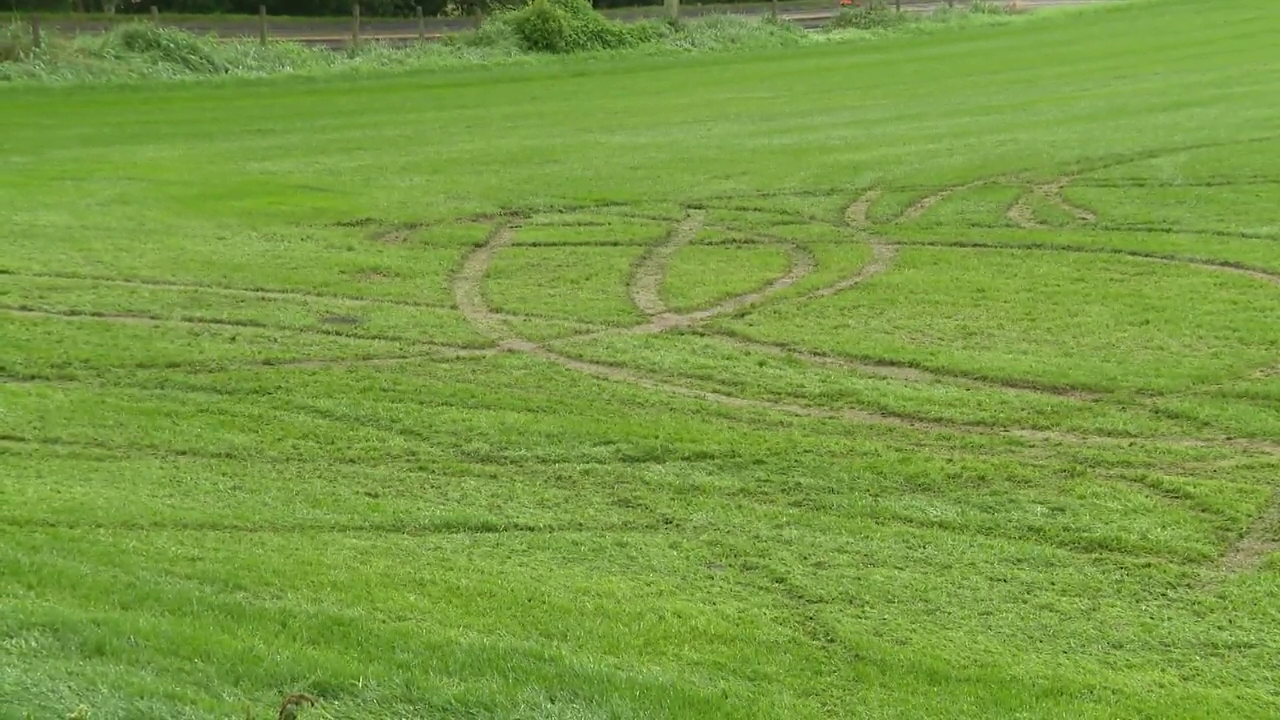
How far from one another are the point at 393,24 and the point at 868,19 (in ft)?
62.3

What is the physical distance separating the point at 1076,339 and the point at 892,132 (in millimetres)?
12750

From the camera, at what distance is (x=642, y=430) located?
442 inches

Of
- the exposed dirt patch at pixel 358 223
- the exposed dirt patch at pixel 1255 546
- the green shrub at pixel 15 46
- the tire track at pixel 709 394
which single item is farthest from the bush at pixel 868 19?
the exposed dirt patch at pixel 1255 546

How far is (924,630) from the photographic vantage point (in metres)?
7.98

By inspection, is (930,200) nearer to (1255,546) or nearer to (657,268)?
(657,268)

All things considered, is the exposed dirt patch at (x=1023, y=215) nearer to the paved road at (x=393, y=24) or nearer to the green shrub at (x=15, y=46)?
the green shrub at (x=15, y=46)

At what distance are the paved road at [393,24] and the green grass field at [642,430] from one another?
23.3m

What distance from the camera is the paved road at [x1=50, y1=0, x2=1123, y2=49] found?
45.5 meters

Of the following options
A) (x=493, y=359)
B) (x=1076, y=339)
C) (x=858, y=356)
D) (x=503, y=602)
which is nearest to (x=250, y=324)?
(x=493, y=359)

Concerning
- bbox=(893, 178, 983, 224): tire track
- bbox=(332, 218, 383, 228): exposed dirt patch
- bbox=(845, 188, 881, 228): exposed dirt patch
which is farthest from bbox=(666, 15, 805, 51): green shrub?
bbox=(332, 218, 383, 228): exposed dirt patch

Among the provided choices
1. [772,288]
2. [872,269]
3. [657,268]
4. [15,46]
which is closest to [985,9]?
[15,46]

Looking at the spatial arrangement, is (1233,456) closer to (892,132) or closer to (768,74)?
(892,132)

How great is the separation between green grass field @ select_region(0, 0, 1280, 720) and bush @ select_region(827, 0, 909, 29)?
2087cm

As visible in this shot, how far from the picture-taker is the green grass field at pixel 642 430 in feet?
24.2
